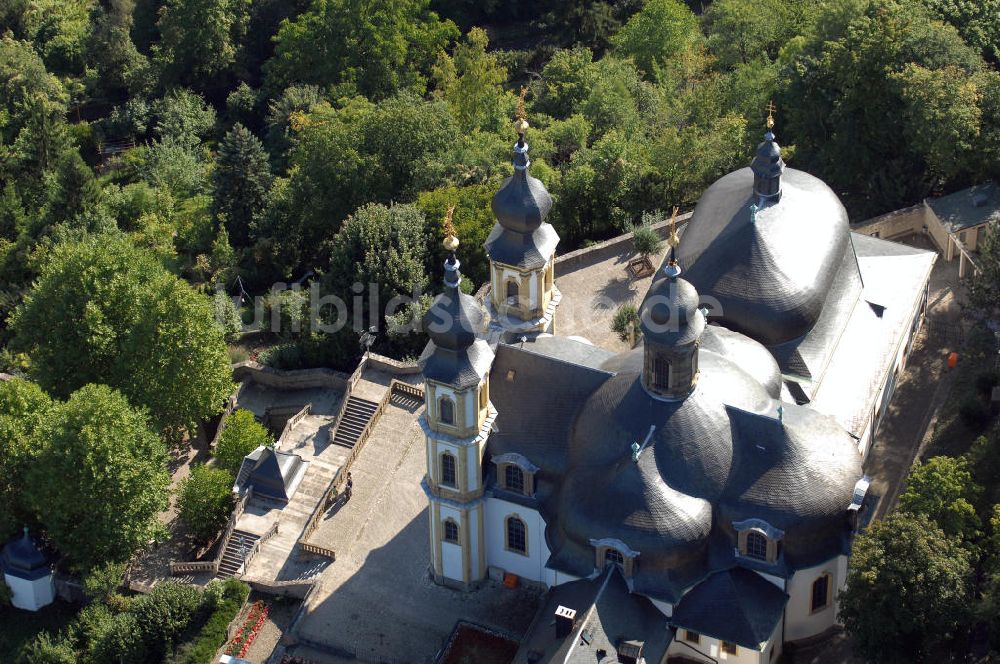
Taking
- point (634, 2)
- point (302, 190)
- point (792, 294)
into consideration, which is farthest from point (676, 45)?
point (792, 294)

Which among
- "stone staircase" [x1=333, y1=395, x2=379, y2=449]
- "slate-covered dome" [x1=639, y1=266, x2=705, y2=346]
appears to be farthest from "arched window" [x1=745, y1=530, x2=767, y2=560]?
"stone staircase" [x1=333, y1=395, x2=379, y2=449]

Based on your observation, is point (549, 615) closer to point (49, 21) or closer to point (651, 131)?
point (651, 131)

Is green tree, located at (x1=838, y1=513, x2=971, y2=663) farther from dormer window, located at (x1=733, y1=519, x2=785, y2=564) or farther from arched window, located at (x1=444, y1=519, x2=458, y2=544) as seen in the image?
arched window, located at (x1=444, y1=519, x2=458, y2=544)

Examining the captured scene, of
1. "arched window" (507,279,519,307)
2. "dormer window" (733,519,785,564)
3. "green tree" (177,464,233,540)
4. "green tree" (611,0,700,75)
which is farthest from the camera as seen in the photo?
"green tree" (611,0,700,75)

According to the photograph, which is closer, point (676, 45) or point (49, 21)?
point (676, 45)

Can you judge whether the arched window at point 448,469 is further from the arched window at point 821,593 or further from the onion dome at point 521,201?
the arched window at point 821,593
